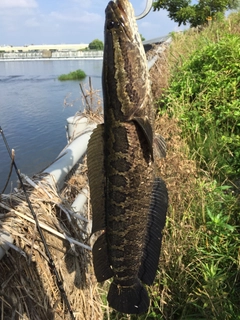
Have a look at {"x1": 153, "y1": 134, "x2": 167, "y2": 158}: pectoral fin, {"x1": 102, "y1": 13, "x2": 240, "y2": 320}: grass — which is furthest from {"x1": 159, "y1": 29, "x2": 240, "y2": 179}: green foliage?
{"x1": 153, "y1": 134, "x2": 167, "y2": 158}: pectoral fin

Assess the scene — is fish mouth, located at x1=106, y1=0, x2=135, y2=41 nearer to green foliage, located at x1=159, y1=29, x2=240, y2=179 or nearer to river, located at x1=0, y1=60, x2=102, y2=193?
green foliage, located at x1=159, y1=29, x2=240, y2=179

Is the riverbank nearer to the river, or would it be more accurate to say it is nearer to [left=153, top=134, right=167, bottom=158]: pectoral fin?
the river

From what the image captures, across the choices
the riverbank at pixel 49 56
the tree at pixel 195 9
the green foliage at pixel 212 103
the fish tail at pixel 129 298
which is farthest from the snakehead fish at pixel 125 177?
the riverbank at pixel 49 56

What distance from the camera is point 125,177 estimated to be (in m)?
1.74

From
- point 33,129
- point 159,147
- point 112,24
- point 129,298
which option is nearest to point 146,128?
point 159,147

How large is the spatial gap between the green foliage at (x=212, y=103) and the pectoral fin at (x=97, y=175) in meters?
3.12

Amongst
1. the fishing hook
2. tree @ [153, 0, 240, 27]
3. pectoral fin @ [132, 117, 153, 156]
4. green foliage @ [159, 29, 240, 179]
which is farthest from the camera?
→ tree @ [153, 0, 240, 27]

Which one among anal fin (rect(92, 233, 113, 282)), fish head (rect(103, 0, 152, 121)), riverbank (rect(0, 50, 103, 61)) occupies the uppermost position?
riverbank (rect(0, 50, 103, 61))

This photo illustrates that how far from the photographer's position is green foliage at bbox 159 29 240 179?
4.96 metres

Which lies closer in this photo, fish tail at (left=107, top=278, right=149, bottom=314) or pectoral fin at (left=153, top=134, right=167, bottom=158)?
fish tail at (left=107, top=278, right=149, bottom=314)

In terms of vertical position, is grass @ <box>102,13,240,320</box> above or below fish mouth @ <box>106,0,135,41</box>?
below

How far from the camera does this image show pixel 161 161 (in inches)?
148

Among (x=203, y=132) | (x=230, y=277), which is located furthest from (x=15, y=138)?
(x=230, y=277)

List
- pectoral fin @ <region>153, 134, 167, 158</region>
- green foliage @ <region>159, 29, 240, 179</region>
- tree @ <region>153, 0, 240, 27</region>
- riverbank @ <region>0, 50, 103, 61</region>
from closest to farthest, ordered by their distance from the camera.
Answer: pectoral fin @ <region>153, 134, 167, 158</region> < green foliage @ <region>159, 29, 240, 179</region> < tree @ <region>153, 0, 240, 27</region> < riverbank @ <region>0, 50, 103, 61</region>
